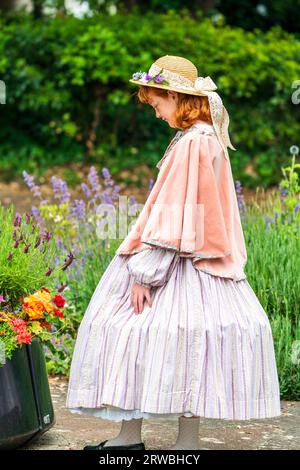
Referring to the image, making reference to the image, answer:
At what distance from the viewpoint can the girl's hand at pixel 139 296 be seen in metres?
3.71

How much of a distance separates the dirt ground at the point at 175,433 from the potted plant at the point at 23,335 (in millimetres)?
150

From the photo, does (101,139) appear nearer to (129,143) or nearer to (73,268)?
(129,143)

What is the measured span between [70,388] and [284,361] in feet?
5.59

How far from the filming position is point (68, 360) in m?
5.48

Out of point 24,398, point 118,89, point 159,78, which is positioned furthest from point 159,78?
point 118,89

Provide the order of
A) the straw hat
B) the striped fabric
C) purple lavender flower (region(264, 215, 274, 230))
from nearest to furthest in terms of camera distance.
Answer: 1. the striped fabric
2. the straw hat
3. purple lavender flower (region(264, 215, 274, 230))

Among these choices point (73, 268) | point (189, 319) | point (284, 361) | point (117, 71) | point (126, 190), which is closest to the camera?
point (189, 319)

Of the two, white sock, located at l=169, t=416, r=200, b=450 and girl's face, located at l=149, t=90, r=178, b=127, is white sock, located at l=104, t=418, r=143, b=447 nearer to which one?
white sock, located at l=169, t=416, r=200, b=450

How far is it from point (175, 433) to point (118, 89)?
22.1 ft

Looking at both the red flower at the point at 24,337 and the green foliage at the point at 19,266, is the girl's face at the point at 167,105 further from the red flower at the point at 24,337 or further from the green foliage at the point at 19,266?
the red flower at the point at 24,337

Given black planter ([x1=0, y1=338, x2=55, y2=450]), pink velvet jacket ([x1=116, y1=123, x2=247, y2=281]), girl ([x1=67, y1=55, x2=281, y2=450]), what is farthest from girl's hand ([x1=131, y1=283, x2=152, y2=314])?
black planter ([x1=0, y1=338, x2=55, y2=450])

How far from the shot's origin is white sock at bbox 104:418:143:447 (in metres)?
3.89

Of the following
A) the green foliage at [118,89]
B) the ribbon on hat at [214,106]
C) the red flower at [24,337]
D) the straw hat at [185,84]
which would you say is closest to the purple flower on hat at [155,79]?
the straw hat at [185,84]

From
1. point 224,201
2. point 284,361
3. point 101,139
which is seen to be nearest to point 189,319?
point 224,201
